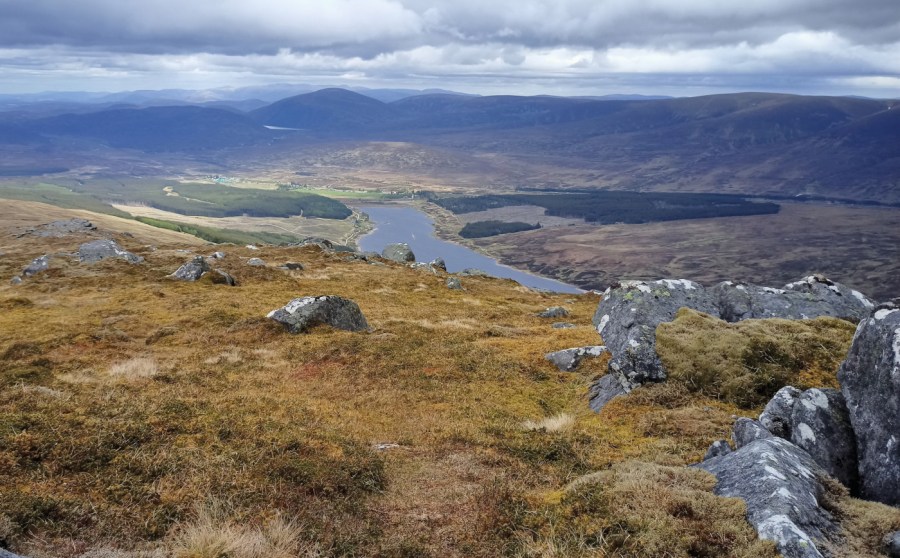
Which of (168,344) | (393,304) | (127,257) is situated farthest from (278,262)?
(168,344)

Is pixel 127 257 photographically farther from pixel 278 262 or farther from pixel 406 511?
pixel 406 511

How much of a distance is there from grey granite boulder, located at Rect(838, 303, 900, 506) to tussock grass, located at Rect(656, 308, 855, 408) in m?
3.87

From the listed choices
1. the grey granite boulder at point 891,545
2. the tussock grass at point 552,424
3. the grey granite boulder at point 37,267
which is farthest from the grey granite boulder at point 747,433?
the grey granite boulder at point 37,267

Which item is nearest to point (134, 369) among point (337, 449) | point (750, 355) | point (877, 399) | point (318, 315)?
point (318, 315)

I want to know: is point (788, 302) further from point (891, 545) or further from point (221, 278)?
point (221, 278)

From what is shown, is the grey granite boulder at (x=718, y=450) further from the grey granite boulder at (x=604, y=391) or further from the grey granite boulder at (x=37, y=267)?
the grey granite boulder at (x=37, y=267)

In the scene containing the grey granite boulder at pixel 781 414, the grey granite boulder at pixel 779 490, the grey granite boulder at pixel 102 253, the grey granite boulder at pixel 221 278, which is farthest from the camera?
the grey granite boulder at pixel 102 253

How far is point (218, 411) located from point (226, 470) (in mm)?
5165

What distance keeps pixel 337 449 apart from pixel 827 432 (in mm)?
11937

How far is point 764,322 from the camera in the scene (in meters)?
21.1

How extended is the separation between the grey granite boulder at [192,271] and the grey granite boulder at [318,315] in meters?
21.3

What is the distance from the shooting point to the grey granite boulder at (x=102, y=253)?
5728 centimetres

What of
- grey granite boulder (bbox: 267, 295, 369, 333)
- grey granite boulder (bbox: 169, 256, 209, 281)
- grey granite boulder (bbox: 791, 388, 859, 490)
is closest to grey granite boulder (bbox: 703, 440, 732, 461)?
grey granite boulder (bbox: 791, 388, 859, 490)

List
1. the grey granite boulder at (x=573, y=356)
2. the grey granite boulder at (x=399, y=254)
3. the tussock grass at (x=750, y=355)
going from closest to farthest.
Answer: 1. the tussock grass at (x=750, y=355)
2. the grey granite boulder at (x=573, y=356)
3. the grey granite boulder at (x=399, y=254)
